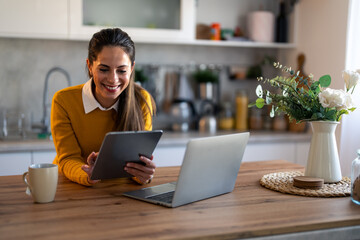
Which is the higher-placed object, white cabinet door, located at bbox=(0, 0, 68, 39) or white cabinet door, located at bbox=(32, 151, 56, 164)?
white cabinet door, located at bbox=(0, 0, 68, 39)

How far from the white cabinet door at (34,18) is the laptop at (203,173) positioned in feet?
5.99

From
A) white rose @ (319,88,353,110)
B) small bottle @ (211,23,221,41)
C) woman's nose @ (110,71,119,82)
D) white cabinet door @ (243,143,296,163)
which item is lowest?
white cabinet door @ (243,143,296,163)

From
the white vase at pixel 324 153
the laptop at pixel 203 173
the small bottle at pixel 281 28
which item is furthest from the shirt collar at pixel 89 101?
the small bottle at pixel 281 28

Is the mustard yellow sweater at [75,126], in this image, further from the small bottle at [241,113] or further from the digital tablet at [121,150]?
the small bottle at [241,113]

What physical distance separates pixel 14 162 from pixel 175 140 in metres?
1.07

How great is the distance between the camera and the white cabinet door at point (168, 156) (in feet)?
9.87

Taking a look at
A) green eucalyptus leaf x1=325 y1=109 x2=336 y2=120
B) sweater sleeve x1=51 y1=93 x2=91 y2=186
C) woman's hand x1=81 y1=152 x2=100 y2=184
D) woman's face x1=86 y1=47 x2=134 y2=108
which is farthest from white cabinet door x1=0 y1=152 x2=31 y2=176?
green eucalyptus leaf x1=325 y1=109 x2=336 y2=120

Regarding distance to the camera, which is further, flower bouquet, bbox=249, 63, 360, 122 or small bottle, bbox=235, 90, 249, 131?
small bottle, bbox=235, 90, 249, 131

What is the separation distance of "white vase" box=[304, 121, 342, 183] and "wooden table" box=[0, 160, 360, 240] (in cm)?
19

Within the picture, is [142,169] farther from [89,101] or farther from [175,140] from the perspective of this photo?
[175,140]

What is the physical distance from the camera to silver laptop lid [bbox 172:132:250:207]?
131cm

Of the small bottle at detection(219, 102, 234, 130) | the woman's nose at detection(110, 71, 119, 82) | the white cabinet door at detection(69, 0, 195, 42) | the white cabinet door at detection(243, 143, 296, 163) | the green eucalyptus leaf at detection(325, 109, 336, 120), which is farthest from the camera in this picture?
the small bottle at detection(219, 102, 234, 130)

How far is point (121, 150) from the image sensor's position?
1.42 meters

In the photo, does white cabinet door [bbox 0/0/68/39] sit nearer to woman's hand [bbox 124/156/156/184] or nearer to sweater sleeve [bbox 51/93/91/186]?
sweater sleeve [bbox 51/93/91/186]
